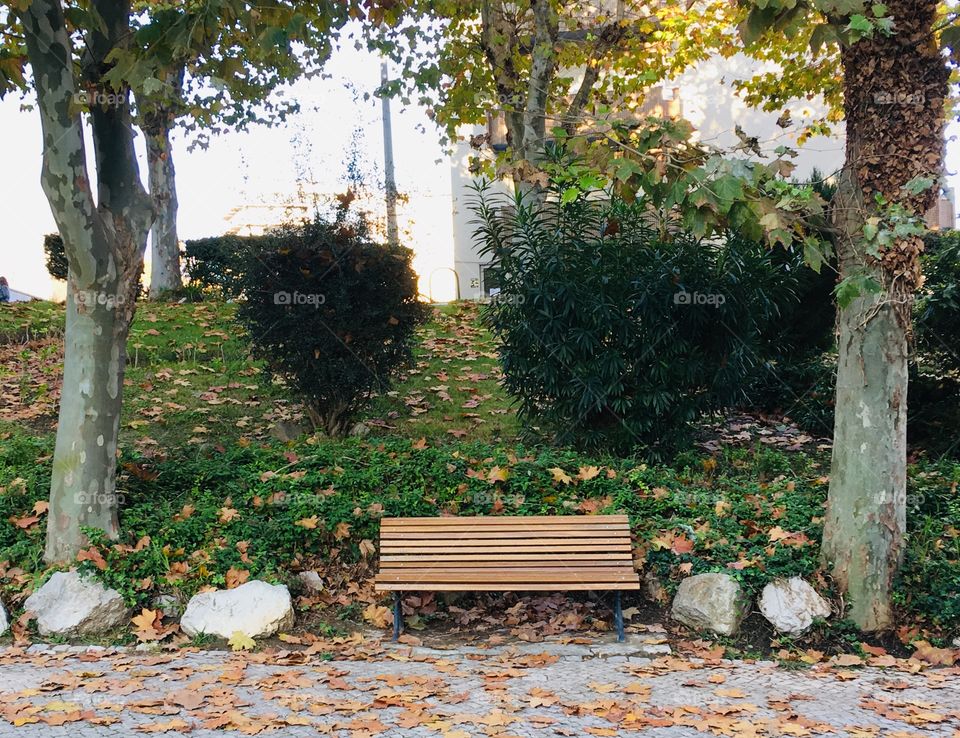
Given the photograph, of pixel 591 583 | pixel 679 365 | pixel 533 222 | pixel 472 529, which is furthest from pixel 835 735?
pixel 533 222

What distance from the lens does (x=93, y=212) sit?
6.32 meters

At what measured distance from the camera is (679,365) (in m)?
8.38

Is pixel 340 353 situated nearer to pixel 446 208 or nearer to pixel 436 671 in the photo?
pixel 436 671

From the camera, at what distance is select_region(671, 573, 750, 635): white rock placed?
604 cm

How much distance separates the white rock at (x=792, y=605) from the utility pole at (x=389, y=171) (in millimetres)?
6763

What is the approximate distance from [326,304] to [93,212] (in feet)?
9.88

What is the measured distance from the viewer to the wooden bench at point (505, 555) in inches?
237

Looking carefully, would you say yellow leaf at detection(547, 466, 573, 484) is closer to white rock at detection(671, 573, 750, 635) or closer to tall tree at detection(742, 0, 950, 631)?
white rock at detection(671, 573, 750, 635)

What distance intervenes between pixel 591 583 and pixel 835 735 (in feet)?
6.14

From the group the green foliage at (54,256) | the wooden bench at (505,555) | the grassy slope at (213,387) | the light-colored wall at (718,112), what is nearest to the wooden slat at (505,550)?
the wooden bench at (505,555)

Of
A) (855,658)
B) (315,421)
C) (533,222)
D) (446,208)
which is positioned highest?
(446,208)

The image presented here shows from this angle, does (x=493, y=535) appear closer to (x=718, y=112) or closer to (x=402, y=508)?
(x=402, y=508)

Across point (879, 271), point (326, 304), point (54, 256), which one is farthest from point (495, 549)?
point (54, 256)

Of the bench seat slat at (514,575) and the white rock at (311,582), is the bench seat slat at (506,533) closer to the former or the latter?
the bench seat slat at (514,575)
